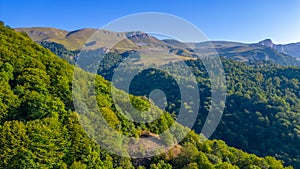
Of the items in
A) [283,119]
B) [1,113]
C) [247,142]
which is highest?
[1,113]

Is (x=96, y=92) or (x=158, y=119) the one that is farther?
(x=158, y=119)

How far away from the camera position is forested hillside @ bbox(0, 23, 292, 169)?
29672mm

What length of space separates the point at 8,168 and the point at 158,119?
2807cm

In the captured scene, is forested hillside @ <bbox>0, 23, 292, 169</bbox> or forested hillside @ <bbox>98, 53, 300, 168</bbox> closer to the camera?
forested hillside @ <bbox>0, 23, 292, 169</bbox>

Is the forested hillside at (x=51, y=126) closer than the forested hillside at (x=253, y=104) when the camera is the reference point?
Yes

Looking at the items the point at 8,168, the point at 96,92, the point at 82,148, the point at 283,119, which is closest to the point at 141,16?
the point at 82,148

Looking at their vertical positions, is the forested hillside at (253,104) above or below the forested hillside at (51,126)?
below

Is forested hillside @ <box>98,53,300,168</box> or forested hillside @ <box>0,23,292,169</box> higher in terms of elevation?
forested hillside @ <box>0,23,292,169</box>

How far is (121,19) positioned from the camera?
27.2 m

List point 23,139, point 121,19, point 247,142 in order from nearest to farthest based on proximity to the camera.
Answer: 1. point 121,19
2. point 23,139
3. point 247,142

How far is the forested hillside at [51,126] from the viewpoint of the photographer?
97.3 ft

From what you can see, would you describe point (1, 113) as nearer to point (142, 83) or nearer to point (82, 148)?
point (82, 148)

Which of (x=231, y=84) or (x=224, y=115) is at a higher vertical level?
(x=231, y=84)

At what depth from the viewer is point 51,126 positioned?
107ft
